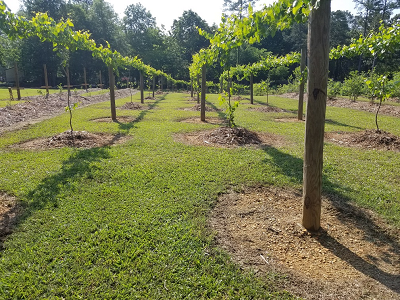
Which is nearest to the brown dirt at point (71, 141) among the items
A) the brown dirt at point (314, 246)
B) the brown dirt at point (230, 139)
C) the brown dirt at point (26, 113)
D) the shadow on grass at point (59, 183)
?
the shadow on grass at point (59, 183)

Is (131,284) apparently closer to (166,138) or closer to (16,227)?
(16,227)

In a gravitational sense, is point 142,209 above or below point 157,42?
below

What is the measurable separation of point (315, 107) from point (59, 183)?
163 inches

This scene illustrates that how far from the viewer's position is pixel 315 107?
288 cm

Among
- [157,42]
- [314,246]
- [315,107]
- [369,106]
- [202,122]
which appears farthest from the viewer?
[157,42]

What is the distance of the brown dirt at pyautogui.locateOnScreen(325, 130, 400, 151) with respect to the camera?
280 inches

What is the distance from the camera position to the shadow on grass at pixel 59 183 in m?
3.66

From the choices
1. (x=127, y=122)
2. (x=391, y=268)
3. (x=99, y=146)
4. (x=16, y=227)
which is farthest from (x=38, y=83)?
(x=391, y=268)

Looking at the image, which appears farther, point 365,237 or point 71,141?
point 71,141

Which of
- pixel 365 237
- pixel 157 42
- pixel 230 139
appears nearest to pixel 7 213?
pixel 365 237

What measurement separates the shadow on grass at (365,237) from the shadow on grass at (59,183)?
3.75 m

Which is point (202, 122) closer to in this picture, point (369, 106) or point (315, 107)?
point (315, 107)

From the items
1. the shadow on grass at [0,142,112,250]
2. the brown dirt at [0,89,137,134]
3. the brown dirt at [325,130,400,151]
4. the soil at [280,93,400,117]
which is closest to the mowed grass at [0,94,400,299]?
the shadow on grass at [0,142,112,250]

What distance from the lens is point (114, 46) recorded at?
52219mm
